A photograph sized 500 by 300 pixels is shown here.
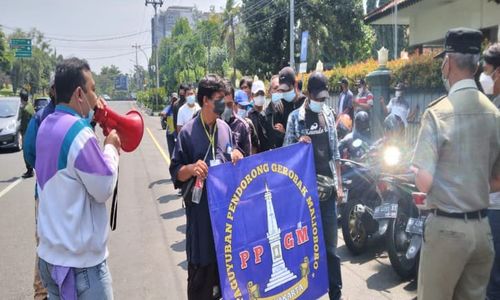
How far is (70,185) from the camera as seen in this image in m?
2.14

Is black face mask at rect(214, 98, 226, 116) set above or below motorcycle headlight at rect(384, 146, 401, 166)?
above

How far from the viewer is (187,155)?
3191mm

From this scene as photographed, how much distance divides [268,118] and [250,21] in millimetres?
28852

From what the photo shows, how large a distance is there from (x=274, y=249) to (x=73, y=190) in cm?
165

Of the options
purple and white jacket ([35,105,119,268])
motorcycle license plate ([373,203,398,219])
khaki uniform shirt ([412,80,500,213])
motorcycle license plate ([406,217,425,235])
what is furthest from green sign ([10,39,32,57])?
khaki uniform shirt ([412,80,500,213])

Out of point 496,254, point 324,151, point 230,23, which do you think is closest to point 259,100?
point 324,151

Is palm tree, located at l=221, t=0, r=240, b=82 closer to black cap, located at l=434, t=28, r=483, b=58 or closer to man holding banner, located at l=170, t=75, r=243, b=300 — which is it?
man holding banner, located at l=170, t=75, r=243, b=300

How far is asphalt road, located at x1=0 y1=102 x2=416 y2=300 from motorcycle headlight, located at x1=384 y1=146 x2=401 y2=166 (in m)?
1.16

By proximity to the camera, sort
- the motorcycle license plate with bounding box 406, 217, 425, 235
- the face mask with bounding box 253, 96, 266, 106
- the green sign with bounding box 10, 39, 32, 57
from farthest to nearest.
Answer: the green sign with bounding box 10, 39, 32, 57 → the face mask with bounding box 253, 96, 266, 106 → the motorcycle license plate with bounding box 406, 217, 425, 235

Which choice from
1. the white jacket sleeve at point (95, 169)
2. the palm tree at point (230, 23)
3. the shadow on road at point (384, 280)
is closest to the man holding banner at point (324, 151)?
the shadow on road at point (384, 280)

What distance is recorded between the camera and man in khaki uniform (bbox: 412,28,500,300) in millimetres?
2395

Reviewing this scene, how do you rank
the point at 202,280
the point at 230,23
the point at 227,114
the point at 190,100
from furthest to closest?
1. the point at 230,23
2. the point at 190,100
3. the point at 227,114
4. the point at 202,280

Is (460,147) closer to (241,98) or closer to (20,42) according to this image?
(241,98)

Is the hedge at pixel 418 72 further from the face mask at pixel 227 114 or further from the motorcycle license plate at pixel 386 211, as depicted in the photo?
the face mask at pixel 227 114
